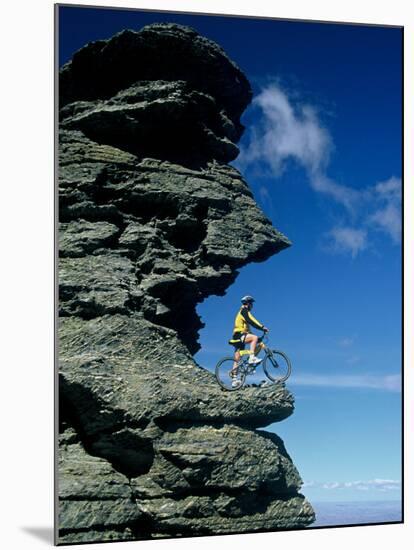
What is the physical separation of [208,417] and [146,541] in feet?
6.45

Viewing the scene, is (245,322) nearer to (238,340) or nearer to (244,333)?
(244,333)

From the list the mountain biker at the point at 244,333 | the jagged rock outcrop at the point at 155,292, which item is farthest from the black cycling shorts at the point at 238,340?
the jagged rock outcrop at the point at 155,292

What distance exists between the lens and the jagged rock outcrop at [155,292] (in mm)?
17094

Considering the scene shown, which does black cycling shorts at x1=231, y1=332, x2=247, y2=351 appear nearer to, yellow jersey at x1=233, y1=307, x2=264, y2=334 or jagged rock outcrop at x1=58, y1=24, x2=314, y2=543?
yellow jersey at x1=233, y1=307, x2=264, y2=334

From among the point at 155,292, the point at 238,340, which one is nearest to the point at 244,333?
the point at 238,340

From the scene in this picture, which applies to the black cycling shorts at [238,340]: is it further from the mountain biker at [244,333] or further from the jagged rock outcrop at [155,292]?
the jagged rock outcrop at [155,292]

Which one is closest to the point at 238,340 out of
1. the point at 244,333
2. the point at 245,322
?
the point at 244,333

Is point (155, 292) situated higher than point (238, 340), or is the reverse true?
point (155, 292)

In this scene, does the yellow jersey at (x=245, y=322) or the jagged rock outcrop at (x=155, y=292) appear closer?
the jagged rock outcrop at (x=155, y=292)

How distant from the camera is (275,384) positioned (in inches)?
722

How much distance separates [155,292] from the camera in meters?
18.1

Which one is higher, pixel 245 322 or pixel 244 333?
pixel 245 322
